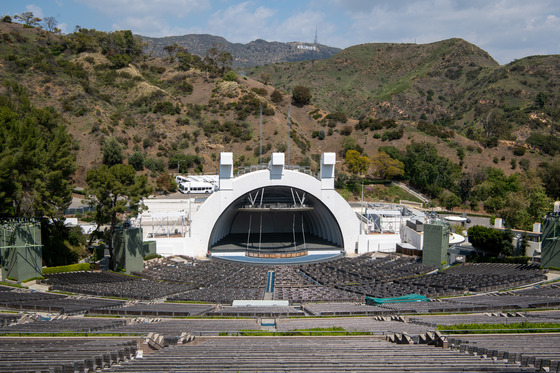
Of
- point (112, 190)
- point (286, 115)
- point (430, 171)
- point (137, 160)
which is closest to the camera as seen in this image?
point (112, 190)

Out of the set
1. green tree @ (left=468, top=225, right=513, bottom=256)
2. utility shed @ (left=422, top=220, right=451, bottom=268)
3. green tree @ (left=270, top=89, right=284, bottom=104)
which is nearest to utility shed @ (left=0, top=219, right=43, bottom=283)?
utility shed @ (left=422, top=220, right=451, bottom=268)

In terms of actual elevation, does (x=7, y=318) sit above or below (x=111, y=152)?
below

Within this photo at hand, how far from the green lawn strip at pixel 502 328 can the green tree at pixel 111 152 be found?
205 feet

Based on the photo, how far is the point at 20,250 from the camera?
89.5 feet

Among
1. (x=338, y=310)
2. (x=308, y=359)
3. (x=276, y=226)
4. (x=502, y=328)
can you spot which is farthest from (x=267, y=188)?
(x=308, y=359)

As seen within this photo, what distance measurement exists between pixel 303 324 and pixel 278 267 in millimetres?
19628

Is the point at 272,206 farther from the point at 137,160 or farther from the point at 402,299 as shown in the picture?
the point at 137,160

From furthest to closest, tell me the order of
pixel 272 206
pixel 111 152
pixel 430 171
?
1. pixel 430 171
2. pixel 111 152
3. pixel 272 206

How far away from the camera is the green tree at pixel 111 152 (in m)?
68.0

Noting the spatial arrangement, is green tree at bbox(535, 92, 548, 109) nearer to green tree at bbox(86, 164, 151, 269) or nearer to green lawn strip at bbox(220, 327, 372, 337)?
green tree at bbox(86, 164, 151, 269)

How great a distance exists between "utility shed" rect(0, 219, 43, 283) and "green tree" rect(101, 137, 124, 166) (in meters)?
41.2

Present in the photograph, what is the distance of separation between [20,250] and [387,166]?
194 ft

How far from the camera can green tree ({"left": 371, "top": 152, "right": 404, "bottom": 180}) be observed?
73.1 metres

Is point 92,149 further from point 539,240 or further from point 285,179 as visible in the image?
point 539,240
